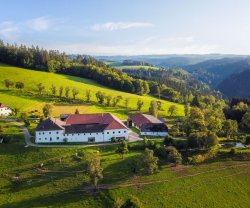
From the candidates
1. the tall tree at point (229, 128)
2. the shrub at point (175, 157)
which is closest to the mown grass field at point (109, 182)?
the shrub at point (175, 157)

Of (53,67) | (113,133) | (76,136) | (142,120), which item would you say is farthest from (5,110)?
(53,67)

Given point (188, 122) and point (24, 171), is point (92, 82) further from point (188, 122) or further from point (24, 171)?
point (24, 171)

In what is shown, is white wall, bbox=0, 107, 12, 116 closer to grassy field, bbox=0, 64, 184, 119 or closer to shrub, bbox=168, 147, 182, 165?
grassy field, bbox=0, 64, 184, 119

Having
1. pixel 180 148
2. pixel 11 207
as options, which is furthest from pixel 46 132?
pixel 180 148

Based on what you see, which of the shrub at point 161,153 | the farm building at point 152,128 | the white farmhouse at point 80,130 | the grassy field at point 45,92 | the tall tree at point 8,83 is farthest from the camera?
the tall tree at point 8,83

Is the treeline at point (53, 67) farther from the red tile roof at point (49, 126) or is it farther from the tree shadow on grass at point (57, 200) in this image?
the tree shadow on grass at point (57, 200)

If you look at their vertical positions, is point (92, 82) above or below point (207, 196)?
above
